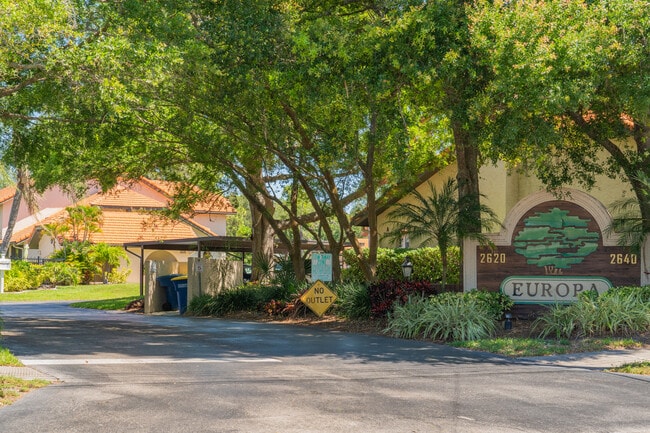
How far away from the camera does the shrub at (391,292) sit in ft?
60.8

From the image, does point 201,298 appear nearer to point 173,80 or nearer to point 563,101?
point 173,80

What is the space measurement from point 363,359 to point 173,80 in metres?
7.25

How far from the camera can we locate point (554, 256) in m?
17.4

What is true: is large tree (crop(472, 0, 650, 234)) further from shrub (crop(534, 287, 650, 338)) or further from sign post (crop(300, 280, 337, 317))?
sign post (crop(300, 280, 337, 317))

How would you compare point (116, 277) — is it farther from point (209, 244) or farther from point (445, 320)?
point (445, 320)

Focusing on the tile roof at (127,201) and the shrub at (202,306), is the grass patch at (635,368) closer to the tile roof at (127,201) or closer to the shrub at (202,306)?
the shrub at (202,306)

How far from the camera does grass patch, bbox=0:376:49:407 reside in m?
8.51

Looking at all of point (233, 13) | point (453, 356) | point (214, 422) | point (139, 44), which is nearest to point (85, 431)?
point (214, 422)

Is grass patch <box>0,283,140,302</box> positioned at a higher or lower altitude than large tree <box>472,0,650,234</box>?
lower

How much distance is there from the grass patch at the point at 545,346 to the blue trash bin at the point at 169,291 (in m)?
15.7

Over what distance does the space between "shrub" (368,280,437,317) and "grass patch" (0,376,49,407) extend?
10.0m

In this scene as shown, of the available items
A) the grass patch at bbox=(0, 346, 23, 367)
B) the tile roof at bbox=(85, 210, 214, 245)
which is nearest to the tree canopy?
the grass patch at bbox=(0, 346, 23, 367)

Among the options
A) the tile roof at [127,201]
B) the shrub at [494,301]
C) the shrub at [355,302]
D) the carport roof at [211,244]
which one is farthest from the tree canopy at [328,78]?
the tile roof at [127,201]

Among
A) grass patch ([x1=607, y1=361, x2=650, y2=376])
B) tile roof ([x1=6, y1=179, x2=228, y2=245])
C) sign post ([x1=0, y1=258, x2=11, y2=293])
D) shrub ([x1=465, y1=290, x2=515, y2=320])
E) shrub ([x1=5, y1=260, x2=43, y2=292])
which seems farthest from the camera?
tile roof ([x1=6, y1=179, x2=228, y2=245])
